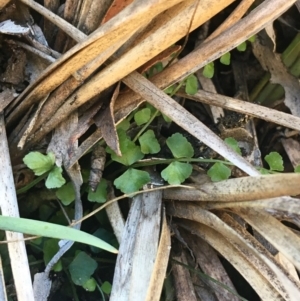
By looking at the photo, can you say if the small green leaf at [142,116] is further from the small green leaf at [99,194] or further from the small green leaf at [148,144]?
the small green leaf at [99,194]

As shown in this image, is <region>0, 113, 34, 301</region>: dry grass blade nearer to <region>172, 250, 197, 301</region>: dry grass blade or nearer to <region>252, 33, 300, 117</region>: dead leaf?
<region>172, 250, 197, 301</region>: dry grass blade

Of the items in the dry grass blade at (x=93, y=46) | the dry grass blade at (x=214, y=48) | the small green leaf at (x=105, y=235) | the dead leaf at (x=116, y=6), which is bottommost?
the small green leaf at (x=105, y=235)

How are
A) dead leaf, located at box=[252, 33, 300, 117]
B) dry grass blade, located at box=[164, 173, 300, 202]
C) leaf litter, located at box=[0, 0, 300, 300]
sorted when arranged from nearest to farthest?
dry grass blade, located at box=[164, 173, 300, 202] → leaf litter, located at box=[0, 0, 300, 300] → dead leaf, located at box=[252, 33, 300, 117]

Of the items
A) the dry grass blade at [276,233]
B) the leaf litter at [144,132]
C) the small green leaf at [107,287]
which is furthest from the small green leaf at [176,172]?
the small green leaf at [107,287]

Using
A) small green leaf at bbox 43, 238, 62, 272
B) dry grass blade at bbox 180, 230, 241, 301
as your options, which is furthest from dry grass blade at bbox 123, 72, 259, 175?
small green leaf at bbox 43, 238, 62, 272

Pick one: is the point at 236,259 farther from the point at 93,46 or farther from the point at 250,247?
the point at 93,46
